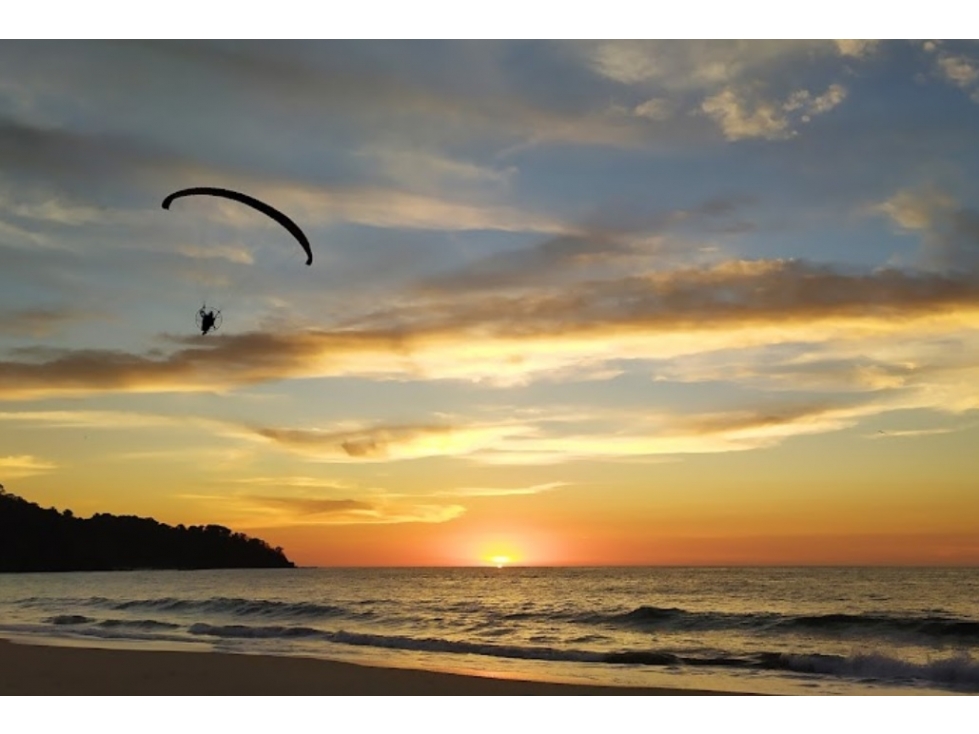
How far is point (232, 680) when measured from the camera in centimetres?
1262

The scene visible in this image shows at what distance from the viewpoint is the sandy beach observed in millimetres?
11711

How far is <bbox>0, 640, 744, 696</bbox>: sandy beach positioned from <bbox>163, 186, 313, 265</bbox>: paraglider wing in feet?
23.7

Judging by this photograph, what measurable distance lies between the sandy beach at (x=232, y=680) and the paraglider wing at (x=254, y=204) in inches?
284

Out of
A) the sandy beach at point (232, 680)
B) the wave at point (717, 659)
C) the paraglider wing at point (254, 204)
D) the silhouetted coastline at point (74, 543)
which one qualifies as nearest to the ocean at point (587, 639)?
the wave at point (717, 659)

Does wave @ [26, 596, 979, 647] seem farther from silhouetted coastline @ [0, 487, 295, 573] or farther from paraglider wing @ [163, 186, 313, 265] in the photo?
silhouetted coastline @ [0, 487, 295, 573]

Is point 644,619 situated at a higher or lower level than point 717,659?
lower

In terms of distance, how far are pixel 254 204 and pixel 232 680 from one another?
821 cm

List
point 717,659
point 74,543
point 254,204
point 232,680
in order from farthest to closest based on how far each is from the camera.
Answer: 1. point 74,543
2. point 717,659
3. point 254,204
4. point 232,680

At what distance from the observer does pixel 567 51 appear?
14391mm

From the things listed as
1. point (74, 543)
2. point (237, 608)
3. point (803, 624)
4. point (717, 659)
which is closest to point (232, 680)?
point (717, 659)

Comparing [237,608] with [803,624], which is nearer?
[803,624]

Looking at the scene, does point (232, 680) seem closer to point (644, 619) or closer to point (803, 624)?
point (644, 619)

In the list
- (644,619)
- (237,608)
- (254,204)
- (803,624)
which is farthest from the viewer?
(237,608)

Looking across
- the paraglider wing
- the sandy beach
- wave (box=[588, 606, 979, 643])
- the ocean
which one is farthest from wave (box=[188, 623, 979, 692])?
the paraglider wing
